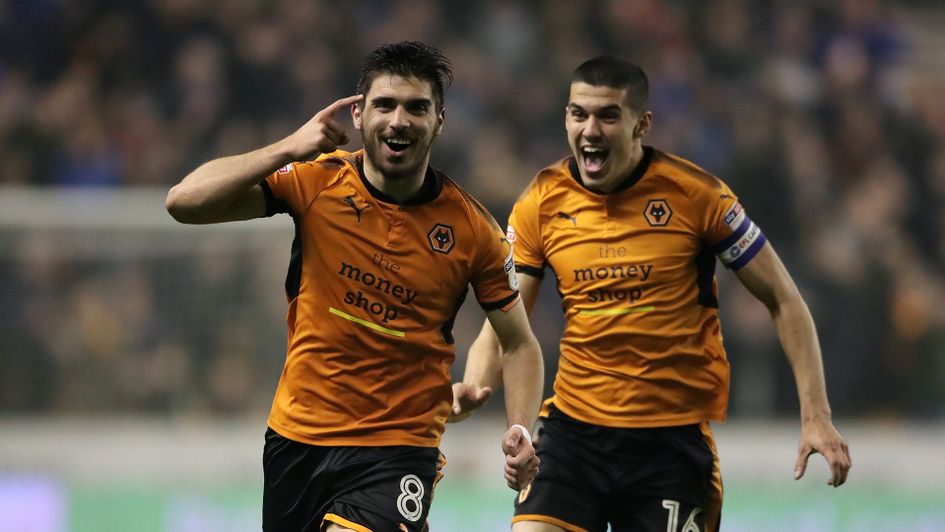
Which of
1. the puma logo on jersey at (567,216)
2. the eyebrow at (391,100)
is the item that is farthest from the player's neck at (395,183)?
the puma logo on jersey at (567,216)

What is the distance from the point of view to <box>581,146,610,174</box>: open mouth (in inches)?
240

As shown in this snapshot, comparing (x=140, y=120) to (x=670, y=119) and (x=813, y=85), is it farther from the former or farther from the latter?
(x=813, y=85)

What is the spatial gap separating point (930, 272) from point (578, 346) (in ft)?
20.8

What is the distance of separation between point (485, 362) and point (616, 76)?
1.26 metres

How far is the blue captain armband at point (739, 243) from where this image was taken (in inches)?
235

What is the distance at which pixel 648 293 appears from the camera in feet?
19.8

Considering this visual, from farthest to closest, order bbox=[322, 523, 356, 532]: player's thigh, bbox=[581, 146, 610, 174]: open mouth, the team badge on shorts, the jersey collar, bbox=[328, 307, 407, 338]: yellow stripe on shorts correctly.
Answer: the jersey collar < bbox=[581, 146, 610, 174]: open mouth < the team badge on shorts < bbox=[328, 307, 407, 338]: yellow stripe on shorts < bbox=[322, 523, 356, 532]: player's thigh

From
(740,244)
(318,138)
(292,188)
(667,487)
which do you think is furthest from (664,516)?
(318,138)

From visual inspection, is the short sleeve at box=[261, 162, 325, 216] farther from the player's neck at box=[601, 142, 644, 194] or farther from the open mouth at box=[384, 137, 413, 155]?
the player's neck at box=[601, 142, 644, 194]

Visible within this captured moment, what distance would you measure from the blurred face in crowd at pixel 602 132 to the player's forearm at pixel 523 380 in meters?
0.90

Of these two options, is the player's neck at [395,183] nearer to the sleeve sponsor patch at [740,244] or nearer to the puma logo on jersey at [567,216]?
the puma logo on jersey at [567,216]

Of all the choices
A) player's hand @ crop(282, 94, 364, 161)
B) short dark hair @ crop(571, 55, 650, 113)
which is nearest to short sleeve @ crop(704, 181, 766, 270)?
short dark hair @ crop(571, 55, 650, 113)

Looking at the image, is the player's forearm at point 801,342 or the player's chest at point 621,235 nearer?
the player's forearm at point 801,342

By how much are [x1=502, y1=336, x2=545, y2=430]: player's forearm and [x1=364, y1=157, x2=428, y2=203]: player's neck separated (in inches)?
27.2
